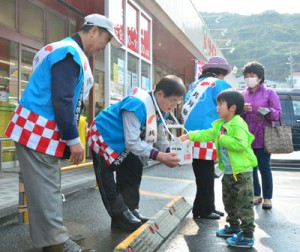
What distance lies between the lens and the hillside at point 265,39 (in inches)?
4304

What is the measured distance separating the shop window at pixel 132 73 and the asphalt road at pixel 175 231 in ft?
11.6

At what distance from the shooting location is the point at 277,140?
Result: 199 inches

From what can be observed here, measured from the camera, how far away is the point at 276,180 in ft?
26.7

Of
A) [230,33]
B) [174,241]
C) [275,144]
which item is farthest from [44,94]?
[230,33]

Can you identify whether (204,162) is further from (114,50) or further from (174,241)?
(114,50)

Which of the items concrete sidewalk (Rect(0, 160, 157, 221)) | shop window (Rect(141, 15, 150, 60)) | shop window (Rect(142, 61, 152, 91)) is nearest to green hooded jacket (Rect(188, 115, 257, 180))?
concrete sidewalk (Rect(0, 160, 157, 221))

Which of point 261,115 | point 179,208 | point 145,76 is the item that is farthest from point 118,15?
point 179,208

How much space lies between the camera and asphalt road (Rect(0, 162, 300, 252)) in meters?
3.60

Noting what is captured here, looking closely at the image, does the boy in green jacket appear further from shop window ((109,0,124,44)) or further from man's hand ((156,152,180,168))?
shop window ((109,0,124,44))

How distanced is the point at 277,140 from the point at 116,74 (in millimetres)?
4334

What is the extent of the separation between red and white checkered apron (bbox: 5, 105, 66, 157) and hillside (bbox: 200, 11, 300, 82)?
8767cm

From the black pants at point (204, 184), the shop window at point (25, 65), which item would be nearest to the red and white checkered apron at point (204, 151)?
the black pants at point (204, 184)

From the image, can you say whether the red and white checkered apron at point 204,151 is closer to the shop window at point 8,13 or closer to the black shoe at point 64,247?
the black shoe at point 64,247

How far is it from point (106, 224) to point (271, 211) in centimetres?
206
